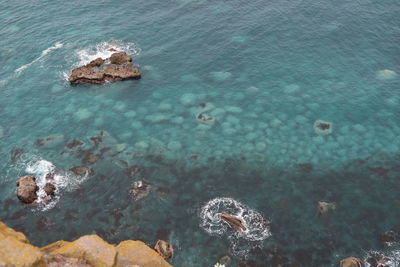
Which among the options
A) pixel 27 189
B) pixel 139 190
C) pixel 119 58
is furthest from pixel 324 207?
pixel 119 58

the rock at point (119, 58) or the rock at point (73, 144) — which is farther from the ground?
the rock at point (119, 58)

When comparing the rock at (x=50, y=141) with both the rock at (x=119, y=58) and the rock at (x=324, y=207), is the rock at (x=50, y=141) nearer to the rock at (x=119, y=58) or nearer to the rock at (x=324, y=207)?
the rock at (x=119, y=58)

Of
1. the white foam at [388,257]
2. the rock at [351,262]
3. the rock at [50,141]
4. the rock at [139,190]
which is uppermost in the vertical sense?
the rock at [50,141]

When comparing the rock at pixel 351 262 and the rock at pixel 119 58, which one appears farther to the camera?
the rock at pixel 119 58

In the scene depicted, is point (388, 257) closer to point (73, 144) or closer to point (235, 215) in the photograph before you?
point (235, 215)

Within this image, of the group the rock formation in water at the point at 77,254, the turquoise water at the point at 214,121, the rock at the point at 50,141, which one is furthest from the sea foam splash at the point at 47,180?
the rock formation in water at the point at 77,254

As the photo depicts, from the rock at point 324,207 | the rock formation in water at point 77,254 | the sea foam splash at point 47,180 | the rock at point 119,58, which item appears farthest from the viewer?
the rock at point 119,58

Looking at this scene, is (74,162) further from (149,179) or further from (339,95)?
(339,95)

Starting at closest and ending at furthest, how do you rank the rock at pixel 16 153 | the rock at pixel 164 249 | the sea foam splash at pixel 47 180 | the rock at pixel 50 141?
the rock at pixel 164 249 < the sea foam splash at pixel 47 180 < the rock at pixel 16 153 < the rock at pixel 50 141
